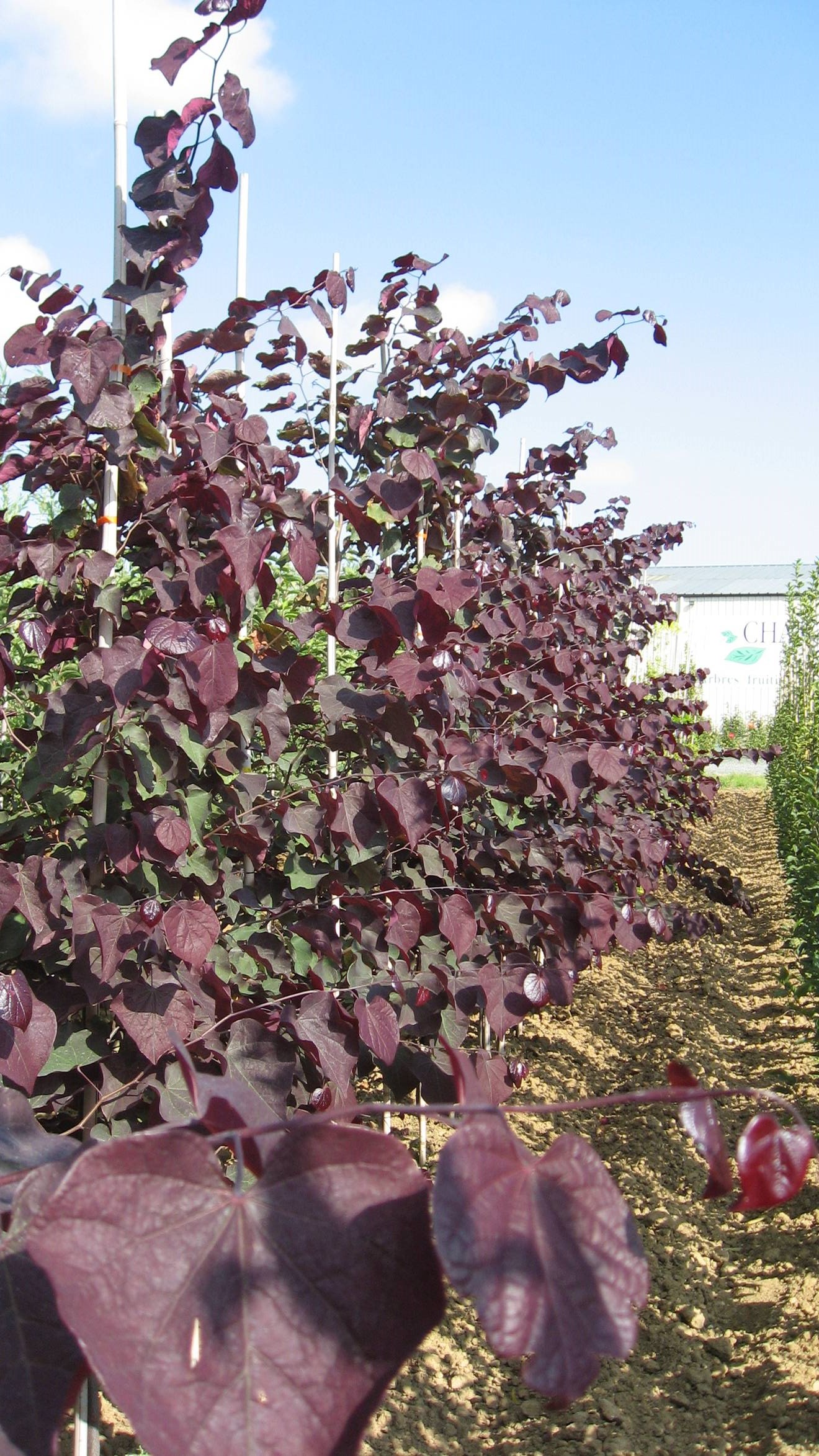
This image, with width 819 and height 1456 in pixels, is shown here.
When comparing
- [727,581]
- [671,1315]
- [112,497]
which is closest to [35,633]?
[112,497]

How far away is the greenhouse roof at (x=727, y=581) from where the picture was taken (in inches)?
1375

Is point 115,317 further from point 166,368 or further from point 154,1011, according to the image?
point 154,1011

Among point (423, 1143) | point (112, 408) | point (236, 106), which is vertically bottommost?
point (423, 1143)

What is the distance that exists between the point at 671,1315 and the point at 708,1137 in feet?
9.66

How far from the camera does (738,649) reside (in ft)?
112

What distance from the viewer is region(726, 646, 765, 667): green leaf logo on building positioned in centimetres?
3372

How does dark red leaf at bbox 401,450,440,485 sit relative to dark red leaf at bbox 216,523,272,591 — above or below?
above

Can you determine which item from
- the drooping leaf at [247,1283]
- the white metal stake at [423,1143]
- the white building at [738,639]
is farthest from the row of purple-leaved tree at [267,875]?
the white building at [738,639]

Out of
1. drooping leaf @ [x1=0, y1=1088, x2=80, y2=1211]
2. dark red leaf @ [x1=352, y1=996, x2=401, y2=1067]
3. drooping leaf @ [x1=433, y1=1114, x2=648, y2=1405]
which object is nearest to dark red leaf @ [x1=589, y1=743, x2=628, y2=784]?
dark red leaf @ [x1=352, y1=996, x2=401, y2=1067]

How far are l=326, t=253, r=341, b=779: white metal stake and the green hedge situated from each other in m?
3.03

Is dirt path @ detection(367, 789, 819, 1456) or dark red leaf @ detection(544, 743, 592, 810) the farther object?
dark red leaf @ detection(544, 743, 592, 810)

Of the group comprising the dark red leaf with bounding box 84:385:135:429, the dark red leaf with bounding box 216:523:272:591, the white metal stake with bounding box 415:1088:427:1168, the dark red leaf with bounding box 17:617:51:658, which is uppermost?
the dark red leaf with bounding box 84:385:135:429

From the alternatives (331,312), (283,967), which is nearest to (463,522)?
(331,312)

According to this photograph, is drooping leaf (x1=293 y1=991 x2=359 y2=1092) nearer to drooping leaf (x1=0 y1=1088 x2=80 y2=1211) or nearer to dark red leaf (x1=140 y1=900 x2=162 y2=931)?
dark red leaf (x1=140 y1=900 x2=162 y2=931)
